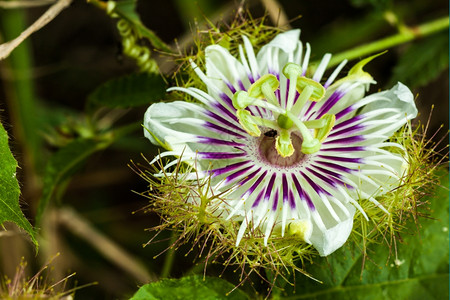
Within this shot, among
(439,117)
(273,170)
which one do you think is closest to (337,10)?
(439,117)

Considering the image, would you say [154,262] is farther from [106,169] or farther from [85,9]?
[85,9]

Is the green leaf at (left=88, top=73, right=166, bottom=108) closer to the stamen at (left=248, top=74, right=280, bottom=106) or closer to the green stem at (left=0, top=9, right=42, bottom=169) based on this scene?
the stamen at (left=248, top=74, right=280, bottom=106)

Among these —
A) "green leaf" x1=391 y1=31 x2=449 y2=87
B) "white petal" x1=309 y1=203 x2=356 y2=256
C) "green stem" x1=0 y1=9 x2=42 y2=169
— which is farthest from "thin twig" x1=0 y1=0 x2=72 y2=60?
"green leaf" x1=391 y1=31 x2=449 y2=87

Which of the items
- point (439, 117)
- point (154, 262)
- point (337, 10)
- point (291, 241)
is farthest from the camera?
point (337, 10)

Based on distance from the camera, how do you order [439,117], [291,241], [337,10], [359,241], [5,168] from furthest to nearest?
1. [337,10]
2. [439,117]
3. [359,241]
4. [291,241]
5. [5,168]

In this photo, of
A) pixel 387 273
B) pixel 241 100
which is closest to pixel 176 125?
pixel 241 100

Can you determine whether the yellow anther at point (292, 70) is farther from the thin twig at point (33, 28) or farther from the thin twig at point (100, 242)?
the thin twig at point (100, 242)

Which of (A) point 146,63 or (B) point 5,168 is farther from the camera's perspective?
(A) point 146,63
